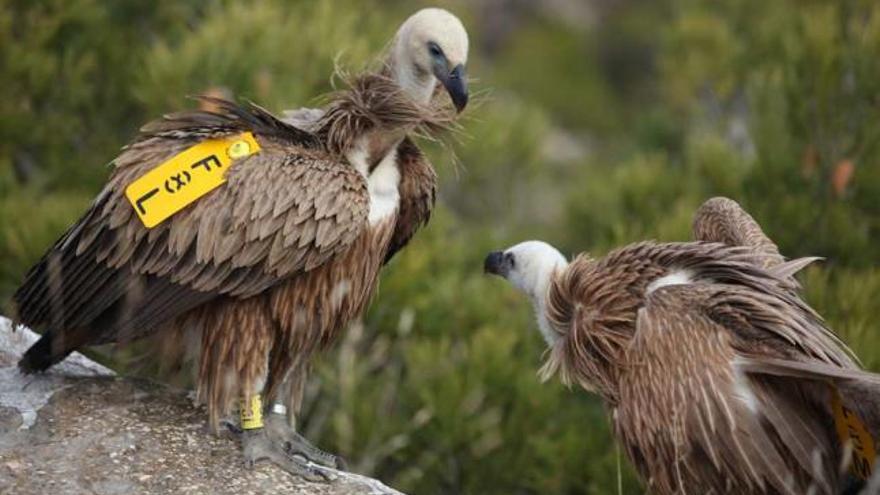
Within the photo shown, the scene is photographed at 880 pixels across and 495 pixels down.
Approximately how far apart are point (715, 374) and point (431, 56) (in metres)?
1.62

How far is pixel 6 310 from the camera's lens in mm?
7781

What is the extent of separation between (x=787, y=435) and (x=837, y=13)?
23.3ft

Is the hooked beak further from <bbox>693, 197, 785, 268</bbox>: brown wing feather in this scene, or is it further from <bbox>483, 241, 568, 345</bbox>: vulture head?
<bbox>693, 197, 785, 268</bbox>: brown wing feather

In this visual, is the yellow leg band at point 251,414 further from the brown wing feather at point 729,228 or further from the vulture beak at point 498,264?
the brown wing feather at point 729,228

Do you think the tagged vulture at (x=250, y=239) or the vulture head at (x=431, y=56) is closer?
the tagged vulture at (x=250, y=239)

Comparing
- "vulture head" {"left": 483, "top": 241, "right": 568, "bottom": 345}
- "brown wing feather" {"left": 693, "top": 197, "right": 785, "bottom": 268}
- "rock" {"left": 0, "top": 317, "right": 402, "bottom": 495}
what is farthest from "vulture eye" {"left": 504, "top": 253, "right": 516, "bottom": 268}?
"rock" {"left": 0, "top": 317, "right": 402, "bottom": 495}

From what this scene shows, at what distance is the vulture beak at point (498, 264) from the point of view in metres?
5.99

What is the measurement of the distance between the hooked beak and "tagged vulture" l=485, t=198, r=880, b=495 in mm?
819

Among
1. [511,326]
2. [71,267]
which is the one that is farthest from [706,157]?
[71,267]

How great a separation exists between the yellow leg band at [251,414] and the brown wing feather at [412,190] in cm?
85

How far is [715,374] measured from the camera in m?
4.82

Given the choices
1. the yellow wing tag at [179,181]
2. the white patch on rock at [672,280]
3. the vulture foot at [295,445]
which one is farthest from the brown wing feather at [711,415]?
the yellow wing tag at [179,181]

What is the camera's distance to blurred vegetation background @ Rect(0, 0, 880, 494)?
8539 mm

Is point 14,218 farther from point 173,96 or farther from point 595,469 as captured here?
point 595,469
